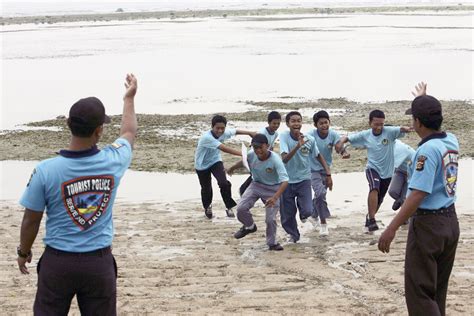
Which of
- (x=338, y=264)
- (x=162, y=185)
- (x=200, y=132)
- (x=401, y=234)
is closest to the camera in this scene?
(x=338, y=264)

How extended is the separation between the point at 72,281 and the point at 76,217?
0.37 metres

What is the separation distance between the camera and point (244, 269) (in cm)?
845

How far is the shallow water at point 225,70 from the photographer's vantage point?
79.2 ft

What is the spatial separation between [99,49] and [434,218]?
4078 centimetres

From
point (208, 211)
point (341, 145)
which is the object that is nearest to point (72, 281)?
point (341, 145)

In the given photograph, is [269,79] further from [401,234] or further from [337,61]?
[401,234]

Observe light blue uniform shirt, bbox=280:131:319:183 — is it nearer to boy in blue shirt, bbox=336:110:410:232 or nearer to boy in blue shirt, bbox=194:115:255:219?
boy in blue shirt, bbox=336:110:410:232

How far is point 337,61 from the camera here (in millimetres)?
35156

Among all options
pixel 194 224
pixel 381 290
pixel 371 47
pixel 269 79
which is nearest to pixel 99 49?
pixel 371 47

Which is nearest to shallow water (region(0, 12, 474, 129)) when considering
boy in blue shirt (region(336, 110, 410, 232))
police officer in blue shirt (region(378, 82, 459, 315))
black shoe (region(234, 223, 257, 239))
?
boy in blue shirt (region(336, 110, 410, 232))

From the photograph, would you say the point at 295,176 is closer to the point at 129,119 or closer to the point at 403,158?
the point at 403,158

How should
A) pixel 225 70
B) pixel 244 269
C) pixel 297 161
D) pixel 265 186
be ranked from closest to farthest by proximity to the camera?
pixel 244 269
pixel 265 186
pixel 297 161
pixel 225 70

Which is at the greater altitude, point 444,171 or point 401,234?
point 444,171

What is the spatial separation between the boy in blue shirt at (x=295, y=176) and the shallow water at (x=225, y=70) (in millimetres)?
11937
